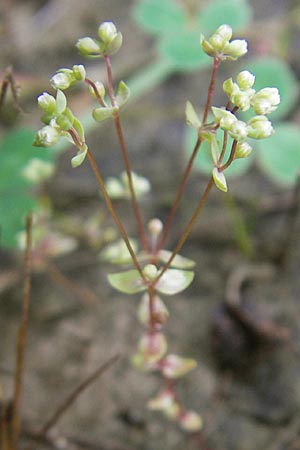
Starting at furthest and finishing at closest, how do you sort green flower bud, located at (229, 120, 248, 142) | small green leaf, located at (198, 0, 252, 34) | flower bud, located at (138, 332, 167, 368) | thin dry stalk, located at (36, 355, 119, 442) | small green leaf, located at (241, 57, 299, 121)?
small green leaf, located at (198, 0, 252, 34), small green leaf, located at (241, 57, 299, 121), flower bud, located at (138, 332, 167, 368), thin dry stalk, located at (36, 355, 119, 442), green flower bud, located at (229, 120, 248, 142)

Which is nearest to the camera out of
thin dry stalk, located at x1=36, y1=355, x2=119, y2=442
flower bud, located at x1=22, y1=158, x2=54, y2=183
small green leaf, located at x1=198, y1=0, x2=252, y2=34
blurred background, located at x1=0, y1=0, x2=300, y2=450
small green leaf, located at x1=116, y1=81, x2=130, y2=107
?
small green leaf, located at x1=116, y1=81, x2=130, y2=107

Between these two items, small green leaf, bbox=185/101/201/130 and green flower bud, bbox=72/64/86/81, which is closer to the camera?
green flower bud, bbox=72/64/86/81

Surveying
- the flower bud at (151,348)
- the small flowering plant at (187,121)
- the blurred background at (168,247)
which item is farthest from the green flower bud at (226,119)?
the flower bud at (151,348)

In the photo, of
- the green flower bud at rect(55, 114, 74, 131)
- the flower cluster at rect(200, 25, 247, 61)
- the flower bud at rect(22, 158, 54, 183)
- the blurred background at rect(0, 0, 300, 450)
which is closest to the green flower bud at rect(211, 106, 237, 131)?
the flower cluster at rect(200, 25, 247, 61)

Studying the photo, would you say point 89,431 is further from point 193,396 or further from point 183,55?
point 183,55

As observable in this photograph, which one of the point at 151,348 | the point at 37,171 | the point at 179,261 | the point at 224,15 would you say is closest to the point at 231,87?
the point at 179,261

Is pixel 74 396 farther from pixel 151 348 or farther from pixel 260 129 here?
pixel 260 129

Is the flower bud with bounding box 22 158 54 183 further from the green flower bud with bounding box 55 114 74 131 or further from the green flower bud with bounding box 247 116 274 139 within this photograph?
the green flower bud with bounding box 247 116 274 139
